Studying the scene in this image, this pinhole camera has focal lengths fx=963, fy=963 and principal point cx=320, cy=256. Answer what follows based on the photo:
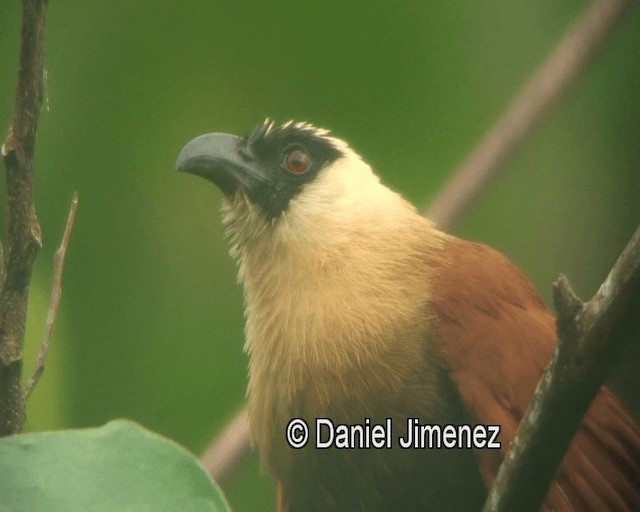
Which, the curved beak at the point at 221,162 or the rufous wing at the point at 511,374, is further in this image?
the curved beak at the point at 221,162

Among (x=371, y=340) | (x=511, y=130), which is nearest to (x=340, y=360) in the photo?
(x=371, y=340)

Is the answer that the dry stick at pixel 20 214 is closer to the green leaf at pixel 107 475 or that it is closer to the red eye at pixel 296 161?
the green leaf at pixel 107 475

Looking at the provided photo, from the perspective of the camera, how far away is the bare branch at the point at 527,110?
1.60 meters

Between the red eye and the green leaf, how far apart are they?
2.55 feet

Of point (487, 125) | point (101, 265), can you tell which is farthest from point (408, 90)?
point (101, 265)

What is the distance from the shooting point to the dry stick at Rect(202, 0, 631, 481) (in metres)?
1.60

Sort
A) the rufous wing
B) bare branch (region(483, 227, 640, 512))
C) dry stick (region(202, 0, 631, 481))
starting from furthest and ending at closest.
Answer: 1. dry stick (region(202, 0, 631, 481))
2. the rufous wing
3. bare branch (region(483, 227, 640, 512))

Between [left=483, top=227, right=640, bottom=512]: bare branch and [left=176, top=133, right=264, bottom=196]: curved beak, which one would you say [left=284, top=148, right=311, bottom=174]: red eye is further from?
[left=483, top=227, right=640, bottom=512]: bare branch

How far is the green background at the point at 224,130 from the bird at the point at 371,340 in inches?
2.3

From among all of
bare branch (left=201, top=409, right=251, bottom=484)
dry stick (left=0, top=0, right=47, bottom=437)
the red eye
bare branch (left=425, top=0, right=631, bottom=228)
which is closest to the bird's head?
the red eye

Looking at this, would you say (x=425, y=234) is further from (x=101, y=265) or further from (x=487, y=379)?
(x=101, y=265)

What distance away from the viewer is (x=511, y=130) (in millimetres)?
1663

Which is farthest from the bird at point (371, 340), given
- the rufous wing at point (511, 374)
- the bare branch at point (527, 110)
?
the bare branch at point (527, 110)

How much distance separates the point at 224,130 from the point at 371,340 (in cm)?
47
